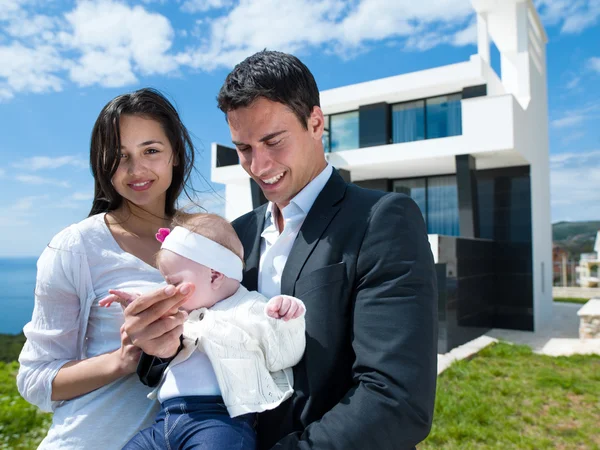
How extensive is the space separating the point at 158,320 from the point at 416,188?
15320 mm

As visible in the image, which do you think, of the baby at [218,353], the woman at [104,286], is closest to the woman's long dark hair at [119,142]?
the woman at [104,286]

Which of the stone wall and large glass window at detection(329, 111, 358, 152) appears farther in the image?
the stone wall

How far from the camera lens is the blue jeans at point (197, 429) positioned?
178 centimetres

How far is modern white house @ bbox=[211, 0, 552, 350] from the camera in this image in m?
12.7

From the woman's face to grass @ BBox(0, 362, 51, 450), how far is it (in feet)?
16.0

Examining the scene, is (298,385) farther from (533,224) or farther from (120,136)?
(533,224)

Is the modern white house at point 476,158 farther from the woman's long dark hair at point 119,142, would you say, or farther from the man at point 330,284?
the man at point 330,284

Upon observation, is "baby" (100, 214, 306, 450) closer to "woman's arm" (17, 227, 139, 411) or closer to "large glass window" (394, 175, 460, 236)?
"woman's arm" (17, 227, 139, 411)

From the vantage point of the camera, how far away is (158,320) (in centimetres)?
182

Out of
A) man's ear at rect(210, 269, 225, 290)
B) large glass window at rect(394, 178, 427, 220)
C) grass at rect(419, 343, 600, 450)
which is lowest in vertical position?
grass at rect(419, 343, 600, 450)

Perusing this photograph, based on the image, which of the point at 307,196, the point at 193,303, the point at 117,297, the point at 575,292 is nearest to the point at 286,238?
the point at 307,196

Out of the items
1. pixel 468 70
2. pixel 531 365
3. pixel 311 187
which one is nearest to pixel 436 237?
pixel 531 365

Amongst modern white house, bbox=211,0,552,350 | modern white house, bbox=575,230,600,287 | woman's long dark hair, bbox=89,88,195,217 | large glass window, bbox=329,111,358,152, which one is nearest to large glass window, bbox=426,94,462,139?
modern white house, bbox=211,0,552,350

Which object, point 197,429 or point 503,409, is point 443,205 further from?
point 197,429
